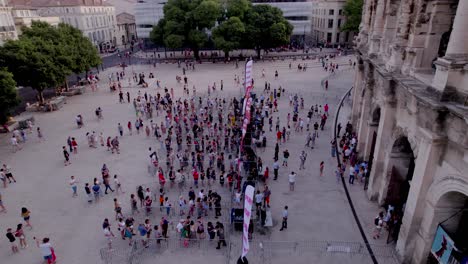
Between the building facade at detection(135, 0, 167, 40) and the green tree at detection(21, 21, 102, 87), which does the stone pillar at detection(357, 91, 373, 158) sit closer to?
the green tree at detection(21, 21, 102, 87)

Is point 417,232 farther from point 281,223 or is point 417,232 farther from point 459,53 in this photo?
point 459,53

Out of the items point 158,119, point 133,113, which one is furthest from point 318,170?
point 133,113

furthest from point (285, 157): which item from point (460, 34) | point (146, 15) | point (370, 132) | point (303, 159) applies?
point (146, 15)

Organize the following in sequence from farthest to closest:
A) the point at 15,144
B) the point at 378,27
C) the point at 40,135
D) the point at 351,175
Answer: the point at 40,135, the point at 15,144, the point at 378,27, the point at 351,175

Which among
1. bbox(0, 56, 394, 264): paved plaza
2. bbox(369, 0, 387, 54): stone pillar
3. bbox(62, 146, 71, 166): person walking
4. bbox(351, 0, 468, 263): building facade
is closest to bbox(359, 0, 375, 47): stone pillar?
Answer: bbox(369, 0, 387, 54): stone pillar

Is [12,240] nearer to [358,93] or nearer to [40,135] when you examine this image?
[40,135]

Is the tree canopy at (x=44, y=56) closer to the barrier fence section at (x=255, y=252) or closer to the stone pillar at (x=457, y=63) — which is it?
the barrier fence section at (x=255, y=252)
